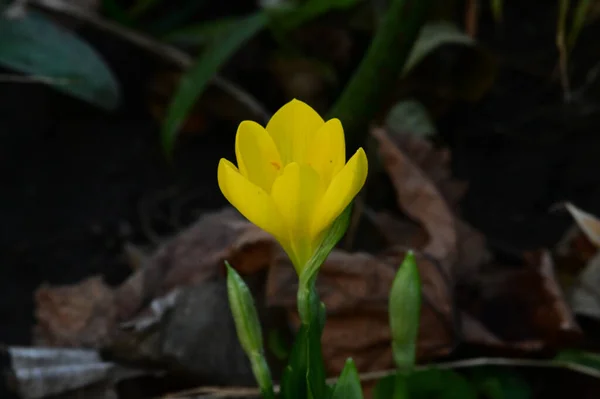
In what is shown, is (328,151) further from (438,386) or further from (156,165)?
(156,165)

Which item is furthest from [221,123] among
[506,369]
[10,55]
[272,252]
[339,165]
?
[339,165]

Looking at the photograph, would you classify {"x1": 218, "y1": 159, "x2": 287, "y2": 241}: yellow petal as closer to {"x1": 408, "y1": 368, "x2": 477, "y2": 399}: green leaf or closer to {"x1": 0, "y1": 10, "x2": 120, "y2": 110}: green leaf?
{"x1": 408, "y1": 368, "x2": 477, "y2": 399}: green leaf

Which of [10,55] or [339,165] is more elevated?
[10,55]

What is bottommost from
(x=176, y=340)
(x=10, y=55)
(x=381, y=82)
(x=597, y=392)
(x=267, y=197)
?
(x=597, y=392)

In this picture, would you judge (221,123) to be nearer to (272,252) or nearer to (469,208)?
(469,208)

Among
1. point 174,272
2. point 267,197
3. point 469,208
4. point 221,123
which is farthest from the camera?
point 221,123

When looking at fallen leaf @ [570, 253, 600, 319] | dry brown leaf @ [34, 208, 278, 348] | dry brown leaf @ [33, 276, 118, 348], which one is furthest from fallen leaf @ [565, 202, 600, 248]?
dry brown leaf @ [33, 276, 118, 348]

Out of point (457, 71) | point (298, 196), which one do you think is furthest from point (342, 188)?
point (457, 71)
